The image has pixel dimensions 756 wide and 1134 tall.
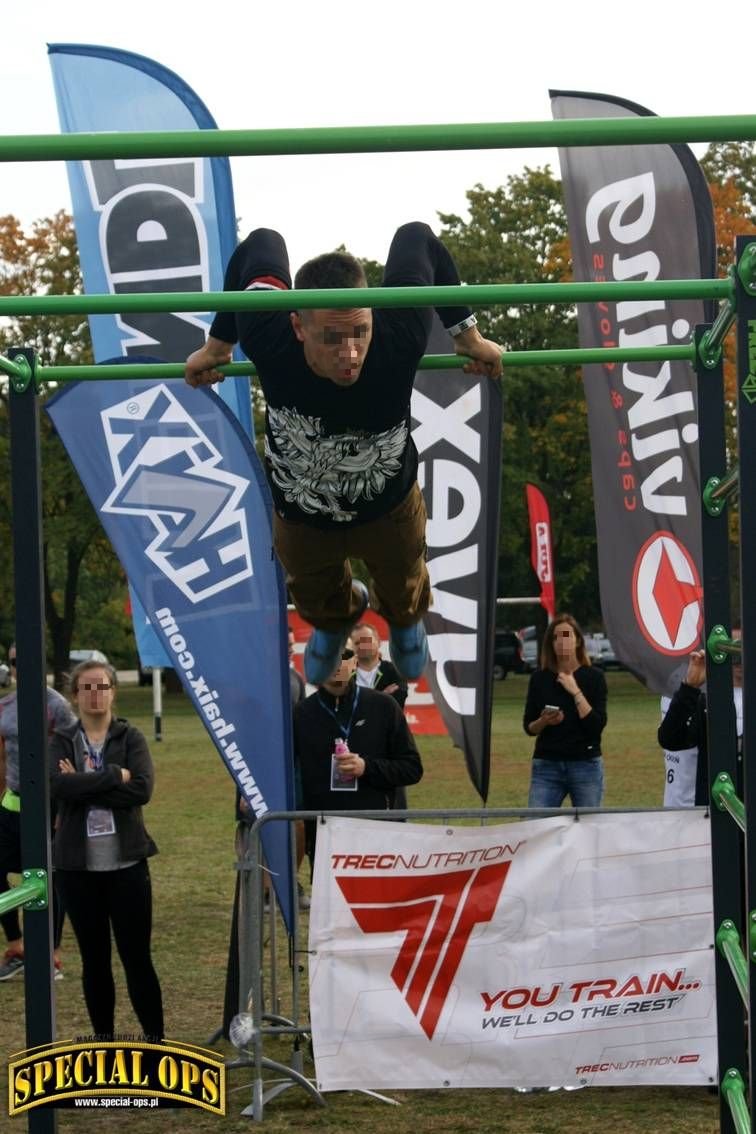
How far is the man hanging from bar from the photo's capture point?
363 centimetres

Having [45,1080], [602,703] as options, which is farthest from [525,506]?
[45,1080]

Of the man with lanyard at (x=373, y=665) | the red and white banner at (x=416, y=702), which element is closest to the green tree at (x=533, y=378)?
the red and white banner at (x=416, y=702)

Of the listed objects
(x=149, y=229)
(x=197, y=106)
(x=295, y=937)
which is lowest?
(x=295, y=937)

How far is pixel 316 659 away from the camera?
489 cm

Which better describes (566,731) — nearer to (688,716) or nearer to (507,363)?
(688,716)

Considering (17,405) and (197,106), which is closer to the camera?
(17,405)

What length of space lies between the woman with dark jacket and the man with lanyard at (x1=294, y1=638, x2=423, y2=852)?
31.0 inches

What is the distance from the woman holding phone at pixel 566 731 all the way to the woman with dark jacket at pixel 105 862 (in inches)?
90.3

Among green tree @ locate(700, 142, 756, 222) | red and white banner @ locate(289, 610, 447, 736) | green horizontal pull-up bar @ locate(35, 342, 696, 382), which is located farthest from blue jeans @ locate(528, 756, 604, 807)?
green tree @ locate(700, 142, 756, 222)

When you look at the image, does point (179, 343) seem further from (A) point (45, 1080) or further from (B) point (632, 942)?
(A) point (45, 1080)

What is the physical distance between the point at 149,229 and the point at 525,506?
27.5 m

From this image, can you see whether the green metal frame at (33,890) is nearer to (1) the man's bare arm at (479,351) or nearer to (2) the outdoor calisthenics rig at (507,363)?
(2) the outdoor calisthenics rig at (507,363)

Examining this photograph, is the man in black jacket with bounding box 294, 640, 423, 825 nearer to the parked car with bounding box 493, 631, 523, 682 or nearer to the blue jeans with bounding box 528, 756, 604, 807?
the blue jeans with bounding box 528, 756, 604, 807

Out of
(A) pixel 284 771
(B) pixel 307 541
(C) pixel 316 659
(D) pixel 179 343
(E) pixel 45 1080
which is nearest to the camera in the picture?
(E) pixel 45 1080
